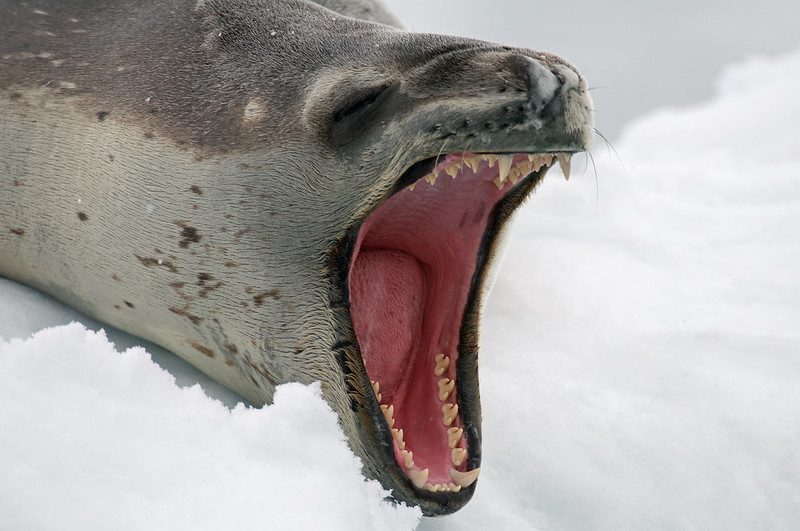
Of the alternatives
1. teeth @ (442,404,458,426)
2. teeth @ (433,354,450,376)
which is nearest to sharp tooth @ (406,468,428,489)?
teeth @ (442,404,458,426)

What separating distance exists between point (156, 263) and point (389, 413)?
2.36 ft

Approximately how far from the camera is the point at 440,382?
2172 millimetres

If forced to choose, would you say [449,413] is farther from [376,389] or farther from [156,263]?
[156,263]

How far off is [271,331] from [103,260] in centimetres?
58

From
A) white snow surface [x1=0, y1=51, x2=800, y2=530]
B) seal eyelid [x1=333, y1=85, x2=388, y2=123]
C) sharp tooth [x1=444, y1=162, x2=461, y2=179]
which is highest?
seal eyelid [x1=333, y1=85, x2=388, y2=123]

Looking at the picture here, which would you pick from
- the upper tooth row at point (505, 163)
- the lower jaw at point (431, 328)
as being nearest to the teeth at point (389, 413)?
the lower jaw at point (431, 328)

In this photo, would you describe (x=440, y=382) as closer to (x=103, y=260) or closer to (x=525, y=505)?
(x=525, y=505)

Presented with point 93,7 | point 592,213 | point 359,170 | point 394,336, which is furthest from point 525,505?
point 592,213

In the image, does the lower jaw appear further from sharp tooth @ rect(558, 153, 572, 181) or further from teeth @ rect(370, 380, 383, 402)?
sharp tooth @ rect(558, 153, 572, 181)

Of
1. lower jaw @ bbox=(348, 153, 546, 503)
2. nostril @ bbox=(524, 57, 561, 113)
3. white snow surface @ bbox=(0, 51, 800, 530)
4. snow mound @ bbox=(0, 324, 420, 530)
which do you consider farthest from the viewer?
lower jaw @ bbox=(348, 153, 546, 503)

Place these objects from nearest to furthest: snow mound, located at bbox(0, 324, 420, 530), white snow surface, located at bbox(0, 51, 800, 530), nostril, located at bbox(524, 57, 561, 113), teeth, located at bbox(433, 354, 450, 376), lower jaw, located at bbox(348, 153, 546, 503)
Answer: snow mound, located at bbox(0, 324, 420, 530) → white snow surface, located at bbox(0, 51, 800, 530) → nostril, located at bbox(524, 57, 561, 113) → lower jaw, located at bbox(348, 153, 546, 503) → teeth, located at bbox(433, 354, 450, 376)

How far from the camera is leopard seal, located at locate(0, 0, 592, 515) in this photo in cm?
193

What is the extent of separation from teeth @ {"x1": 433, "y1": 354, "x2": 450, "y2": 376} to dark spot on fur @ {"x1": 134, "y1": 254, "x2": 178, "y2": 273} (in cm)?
67

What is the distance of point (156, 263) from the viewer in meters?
2.25
